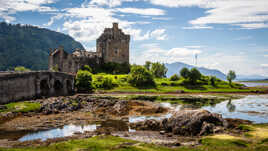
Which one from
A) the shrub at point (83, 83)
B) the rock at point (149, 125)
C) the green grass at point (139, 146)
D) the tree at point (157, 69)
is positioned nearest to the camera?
the green grass at point (139, 146)

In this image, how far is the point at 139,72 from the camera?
9819 centimetres

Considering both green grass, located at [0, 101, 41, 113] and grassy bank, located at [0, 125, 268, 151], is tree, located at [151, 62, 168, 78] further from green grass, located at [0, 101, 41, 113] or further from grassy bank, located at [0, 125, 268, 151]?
grassy bank, located at [0, 125, 268, 151]

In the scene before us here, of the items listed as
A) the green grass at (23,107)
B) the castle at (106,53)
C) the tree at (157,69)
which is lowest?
the green grass at (23,107)

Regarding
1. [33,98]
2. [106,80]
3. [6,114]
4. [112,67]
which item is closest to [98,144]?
[6,114]

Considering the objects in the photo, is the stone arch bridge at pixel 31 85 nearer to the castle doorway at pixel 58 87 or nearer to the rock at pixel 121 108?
the castle doorway at pixel 58 87

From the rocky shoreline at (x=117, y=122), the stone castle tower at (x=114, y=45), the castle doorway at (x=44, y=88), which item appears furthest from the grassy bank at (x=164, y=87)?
the rocky shoreline at (x=117, y=122)

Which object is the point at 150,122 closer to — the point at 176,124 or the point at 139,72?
the point at 176,124

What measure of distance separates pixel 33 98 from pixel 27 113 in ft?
51.8

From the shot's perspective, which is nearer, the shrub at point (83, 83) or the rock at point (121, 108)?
the rock at point (121, 108)

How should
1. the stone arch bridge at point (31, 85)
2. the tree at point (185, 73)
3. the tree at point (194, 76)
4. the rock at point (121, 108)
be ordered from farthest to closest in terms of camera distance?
1. the tree at point (185, 73)
2. the tree at point (194, 76)
3. the stone arch bridge at point (31, 85)
4. the rock at point (121, 108)

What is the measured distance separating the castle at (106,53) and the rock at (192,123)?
80189mm

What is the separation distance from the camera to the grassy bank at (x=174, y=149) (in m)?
22.2

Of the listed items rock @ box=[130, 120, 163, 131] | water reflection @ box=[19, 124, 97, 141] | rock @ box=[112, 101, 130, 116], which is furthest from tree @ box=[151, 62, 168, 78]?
water reflection @ box=[19, 124, 97, 141]

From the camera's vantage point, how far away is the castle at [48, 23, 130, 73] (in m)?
108
